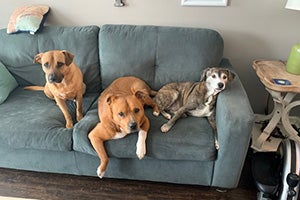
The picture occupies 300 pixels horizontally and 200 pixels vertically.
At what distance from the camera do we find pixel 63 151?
171 centimetres

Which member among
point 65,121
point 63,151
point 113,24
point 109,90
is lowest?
point 63,151

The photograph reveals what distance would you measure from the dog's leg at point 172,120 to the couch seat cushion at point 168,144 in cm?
3

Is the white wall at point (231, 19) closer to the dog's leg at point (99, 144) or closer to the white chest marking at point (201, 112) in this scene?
the white chest marking at point (201, 112)

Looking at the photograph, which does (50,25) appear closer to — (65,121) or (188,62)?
(65,121)

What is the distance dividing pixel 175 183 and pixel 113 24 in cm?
140

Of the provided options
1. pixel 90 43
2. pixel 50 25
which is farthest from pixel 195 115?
pixel 50 25

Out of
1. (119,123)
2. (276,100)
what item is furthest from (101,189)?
(276,100)

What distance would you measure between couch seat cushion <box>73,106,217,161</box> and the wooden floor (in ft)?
1.10

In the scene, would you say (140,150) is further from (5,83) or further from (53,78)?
(5,83)

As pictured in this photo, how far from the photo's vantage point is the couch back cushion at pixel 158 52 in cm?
197

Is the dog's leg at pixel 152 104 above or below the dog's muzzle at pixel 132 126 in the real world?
below

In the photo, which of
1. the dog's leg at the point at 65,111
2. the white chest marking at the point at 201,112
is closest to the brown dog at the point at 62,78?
the dog's leg at the point at 65,111

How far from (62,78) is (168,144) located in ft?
2.83

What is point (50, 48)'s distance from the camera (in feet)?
6.98
